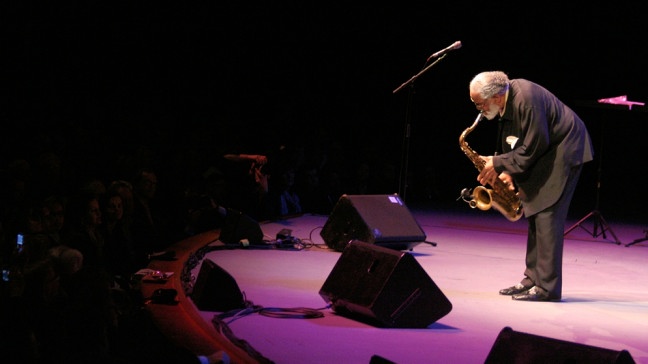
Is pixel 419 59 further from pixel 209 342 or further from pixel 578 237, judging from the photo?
pixel 209 342

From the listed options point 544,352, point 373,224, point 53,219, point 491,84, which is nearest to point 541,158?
point 491,84

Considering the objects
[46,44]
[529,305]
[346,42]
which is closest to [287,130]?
[346,42]

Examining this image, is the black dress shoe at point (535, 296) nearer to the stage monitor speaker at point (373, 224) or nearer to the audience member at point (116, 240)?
the stage monitor speaker at point (373, 224)

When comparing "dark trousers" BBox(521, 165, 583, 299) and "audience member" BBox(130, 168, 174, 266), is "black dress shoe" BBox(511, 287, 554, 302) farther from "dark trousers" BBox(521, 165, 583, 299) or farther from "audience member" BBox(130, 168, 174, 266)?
"audience member" BBox(130, 168, 174, 266)

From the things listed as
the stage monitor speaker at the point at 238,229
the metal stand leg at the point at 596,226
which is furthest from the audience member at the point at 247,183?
the metal stand leg at the point at 596,226

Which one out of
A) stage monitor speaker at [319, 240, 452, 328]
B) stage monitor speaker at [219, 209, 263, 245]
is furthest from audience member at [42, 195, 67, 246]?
stage monitor speaker at [319, 240, 452, 328]

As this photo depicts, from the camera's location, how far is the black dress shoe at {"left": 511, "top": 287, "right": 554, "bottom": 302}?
15.0 ft

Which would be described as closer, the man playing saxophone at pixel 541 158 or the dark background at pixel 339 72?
the man playing saxophone at pixel 541 158

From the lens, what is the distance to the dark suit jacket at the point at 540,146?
14.7 ft

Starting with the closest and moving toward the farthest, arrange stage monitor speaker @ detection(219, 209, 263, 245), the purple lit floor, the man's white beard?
the purple lit floor
the man's white beard
stage monitor speaker @ detection(219, 209, 263, 245)

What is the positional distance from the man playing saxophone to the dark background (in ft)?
14.0

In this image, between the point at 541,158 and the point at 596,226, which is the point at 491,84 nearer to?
the point at 541,158

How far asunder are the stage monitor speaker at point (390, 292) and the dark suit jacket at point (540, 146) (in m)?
1.03

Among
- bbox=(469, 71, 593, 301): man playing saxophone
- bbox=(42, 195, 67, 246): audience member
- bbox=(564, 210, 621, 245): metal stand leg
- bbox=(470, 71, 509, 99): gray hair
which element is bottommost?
bbox=(564, 210, 621, 245): metal stand leg
